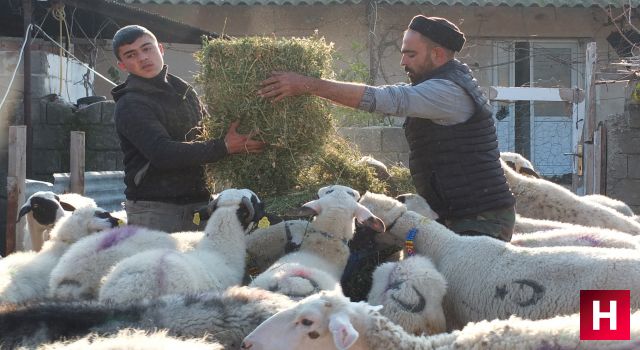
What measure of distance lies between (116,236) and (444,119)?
2.24 metres

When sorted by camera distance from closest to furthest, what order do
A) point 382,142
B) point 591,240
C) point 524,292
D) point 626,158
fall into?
point 524,292, point 591,240, point 382,142, point 626,158

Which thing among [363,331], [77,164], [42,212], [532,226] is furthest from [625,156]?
[363,331]

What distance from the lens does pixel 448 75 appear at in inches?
229

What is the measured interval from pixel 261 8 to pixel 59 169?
4.52 m

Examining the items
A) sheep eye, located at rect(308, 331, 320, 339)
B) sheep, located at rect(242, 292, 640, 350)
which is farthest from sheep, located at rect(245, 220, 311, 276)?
sheep eye, located at rect(308, 331, 320, 339)

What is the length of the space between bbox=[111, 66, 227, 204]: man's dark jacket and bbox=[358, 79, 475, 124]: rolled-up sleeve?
1.08 metres

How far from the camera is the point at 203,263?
5.35m

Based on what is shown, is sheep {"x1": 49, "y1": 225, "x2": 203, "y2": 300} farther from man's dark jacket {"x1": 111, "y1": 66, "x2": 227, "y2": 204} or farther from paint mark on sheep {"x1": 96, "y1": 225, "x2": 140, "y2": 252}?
man's dark jacket {"x1": 111, "y1": 66, "x2": 227, "y2": 204}

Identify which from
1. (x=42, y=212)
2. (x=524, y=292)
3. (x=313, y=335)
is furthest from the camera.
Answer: (x=42, y=212)

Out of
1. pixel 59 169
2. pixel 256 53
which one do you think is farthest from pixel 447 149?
pixel 59 169

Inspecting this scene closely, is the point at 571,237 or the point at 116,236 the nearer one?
the point at 116,236

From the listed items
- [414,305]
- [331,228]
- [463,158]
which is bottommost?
[414,305]

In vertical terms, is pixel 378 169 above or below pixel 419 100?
below

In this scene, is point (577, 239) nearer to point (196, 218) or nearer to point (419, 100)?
point (419, 100)
